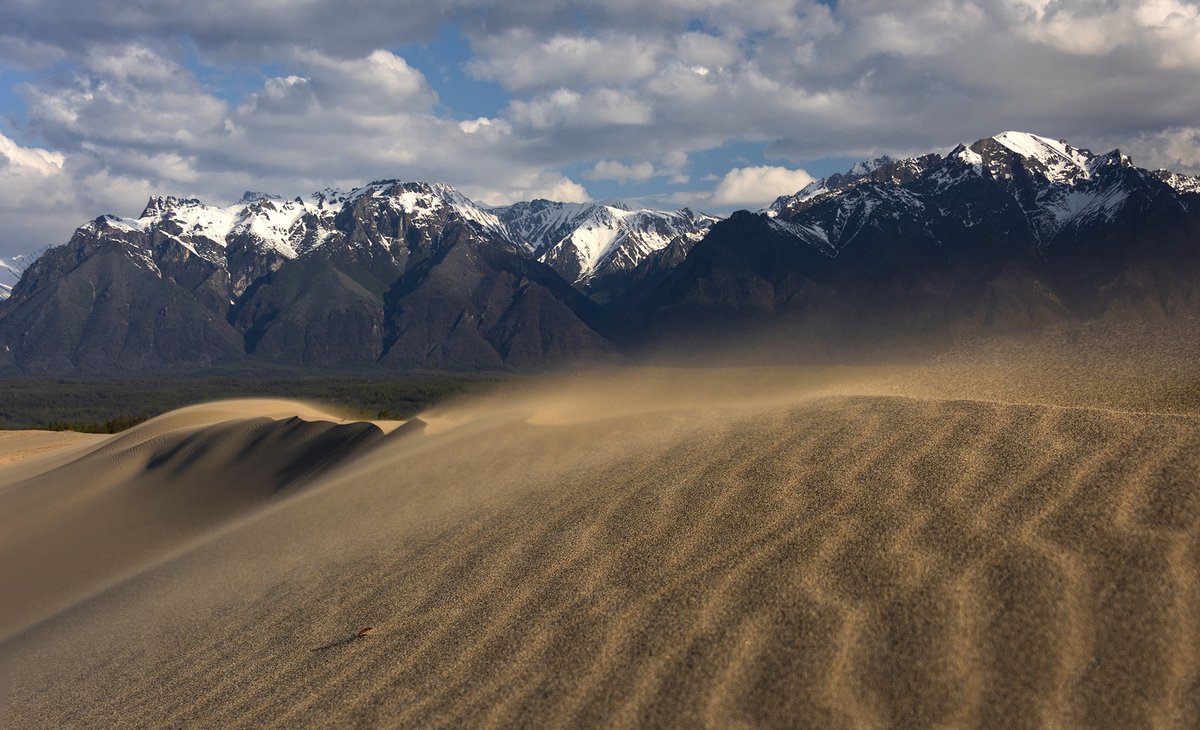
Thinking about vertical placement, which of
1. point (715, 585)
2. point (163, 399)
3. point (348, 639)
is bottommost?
point (163, 399)

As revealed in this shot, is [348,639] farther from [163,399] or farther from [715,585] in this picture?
[163,399]

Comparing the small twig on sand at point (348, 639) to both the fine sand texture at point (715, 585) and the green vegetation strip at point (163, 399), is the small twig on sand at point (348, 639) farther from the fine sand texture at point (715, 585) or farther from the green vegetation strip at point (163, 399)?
the green vegetation strip at point (163, 399)

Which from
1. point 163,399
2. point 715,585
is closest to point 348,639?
point 715,585

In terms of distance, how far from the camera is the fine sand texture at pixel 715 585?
31.9 ft

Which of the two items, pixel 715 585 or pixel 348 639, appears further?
pixel 348 639

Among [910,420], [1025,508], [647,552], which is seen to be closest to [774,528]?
[647,552]

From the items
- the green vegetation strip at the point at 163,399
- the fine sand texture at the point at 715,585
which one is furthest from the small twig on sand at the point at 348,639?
the green vegetation strip at the point at 163,399

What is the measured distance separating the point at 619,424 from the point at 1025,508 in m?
11.3

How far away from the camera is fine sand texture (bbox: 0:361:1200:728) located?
972 cm

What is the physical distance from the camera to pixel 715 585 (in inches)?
474

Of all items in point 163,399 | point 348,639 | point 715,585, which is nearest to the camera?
point 715,585

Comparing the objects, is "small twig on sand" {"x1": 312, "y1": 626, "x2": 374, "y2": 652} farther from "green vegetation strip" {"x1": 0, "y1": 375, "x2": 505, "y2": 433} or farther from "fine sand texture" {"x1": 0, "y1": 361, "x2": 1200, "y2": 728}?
"green vegetation strip" {"x1": 0, "y1": 375, "x2": 505, "y2": 433}

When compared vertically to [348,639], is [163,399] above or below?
below

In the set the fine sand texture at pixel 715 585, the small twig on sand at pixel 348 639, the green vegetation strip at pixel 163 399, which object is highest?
the fine sand texture at pixel 715 585
